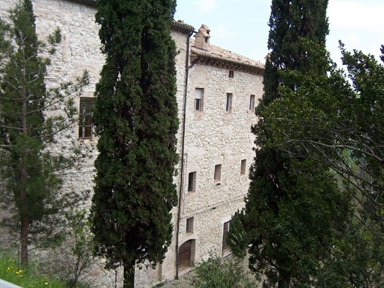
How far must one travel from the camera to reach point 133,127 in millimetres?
8094

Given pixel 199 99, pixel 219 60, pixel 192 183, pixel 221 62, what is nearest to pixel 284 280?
pixel 192 183

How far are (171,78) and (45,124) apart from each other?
8.91 ft

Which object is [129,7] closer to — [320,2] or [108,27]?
[108,27]

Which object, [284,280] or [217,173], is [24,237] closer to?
[284,280]

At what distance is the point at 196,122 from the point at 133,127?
5966 mm

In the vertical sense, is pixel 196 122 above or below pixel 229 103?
below

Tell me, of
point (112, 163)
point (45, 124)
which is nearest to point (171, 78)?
point (112, 163)

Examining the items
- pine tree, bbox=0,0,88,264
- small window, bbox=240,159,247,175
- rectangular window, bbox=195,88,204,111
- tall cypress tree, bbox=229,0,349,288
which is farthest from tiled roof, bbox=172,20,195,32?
small window, bbox=240,159,247,175

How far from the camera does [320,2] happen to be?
32.6ft

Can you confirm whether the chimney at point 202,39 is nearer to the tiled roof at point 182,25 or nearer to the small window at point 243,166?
the tiled roof at point 182,25

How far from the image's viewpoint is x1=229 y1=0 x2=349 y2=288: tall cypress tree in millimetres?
6750

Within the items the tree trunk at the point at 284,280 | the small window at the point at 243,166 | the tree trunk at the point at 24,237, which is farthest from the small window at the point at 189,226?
the tree trunk at the point at 24,237

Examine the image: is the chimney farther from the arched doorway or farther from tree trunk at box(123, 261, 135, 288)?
tree trunk at box(123, 261, 135, 288)

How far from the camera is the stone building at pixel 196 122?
32.2ft
